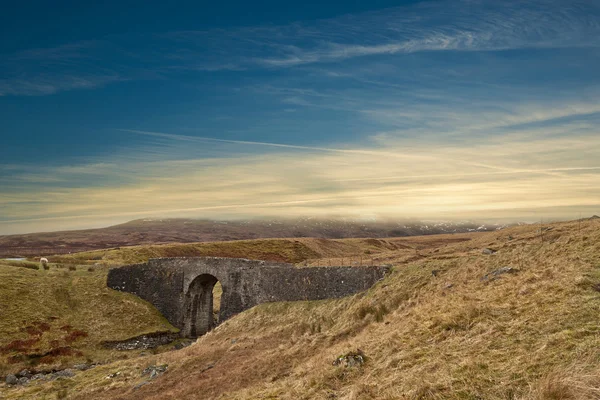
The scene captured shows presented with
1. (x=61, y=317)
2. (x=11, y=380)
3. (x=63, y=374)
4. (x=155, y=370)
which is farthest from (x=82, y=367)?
(x=155, y=370)

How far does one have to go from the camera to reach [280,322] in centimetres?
2858

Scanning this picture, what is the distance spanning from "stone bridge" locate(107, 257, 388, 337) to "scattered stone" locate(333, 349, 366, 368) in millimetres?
12483

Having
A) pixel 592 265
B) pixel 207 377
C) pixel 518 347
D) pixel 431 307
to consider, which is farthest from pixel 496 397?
pixel 207 377

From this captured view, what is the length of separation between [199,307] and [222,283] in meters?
6.31

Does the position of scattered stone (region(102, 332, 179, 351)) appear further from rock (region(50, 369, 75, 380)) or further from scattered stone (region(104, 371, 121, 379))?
scattered stone (region(104, 371, 121, 379))

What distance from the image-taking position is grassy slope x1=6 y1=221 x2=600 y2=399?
9469mm

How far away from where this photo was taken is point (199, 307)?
4250 cm

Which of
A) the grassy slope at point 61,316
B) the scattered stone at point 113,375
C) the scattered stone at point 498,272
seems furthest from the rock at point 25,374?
the scattered stone at point 498,272

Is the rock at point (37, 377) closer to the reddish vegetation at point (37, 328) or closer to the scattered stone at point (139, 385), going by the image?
the reddish vegetation at point (37, 328)

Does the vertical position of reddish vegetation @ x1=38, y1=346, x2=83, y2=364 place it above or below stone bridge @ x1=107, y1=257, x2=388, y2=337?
below

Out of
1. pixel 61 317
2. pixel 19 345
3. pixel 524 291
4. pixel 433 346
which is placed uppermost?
pixel 524 291

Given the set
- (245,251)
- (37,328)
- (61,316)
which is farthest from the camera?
(245,251)

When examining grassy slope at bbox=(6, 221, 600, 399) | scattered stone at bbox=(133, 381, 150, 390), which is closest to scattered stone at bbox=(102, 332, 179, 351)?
grassy slope at bbox=(6, 221, 600, 399)

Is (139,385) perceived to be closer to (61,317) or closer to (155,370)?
(155,370)
